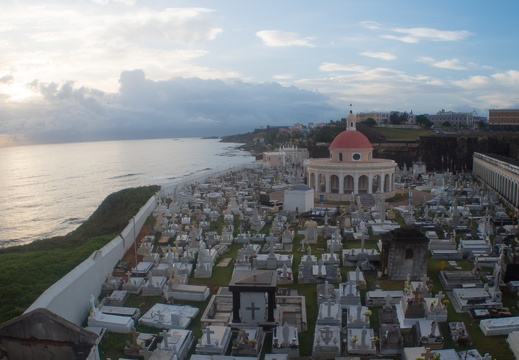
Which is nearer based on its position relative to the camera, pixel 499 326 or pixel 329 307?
pixel 499 326

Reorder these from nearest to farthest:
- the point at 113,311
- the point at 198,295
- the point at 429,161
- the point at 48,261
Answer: the point at 113,311
the point at 198,295
the point at 48,261
the point at 429,161

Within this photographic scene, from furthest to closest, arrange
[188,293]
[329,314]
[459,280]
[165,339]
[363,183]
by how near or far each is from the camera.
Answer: [363,183] < [459,280] < [188,293] < [329,314] < [165,339]

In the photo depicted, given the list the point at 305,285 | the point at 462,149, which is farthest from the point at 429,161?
Result: the point at 305,285

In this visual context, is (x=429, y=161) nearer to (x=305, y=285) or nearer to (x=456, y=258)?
(x=456, y=258)

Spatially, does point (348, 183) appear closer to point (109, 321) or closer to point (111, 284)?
point (111, 284)

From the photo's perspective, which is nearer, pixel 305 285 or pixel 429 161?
pixel 305 285

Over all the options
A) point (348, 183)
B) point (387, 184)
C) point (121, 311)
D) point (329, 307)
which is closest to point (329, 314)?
point (329, 307)
